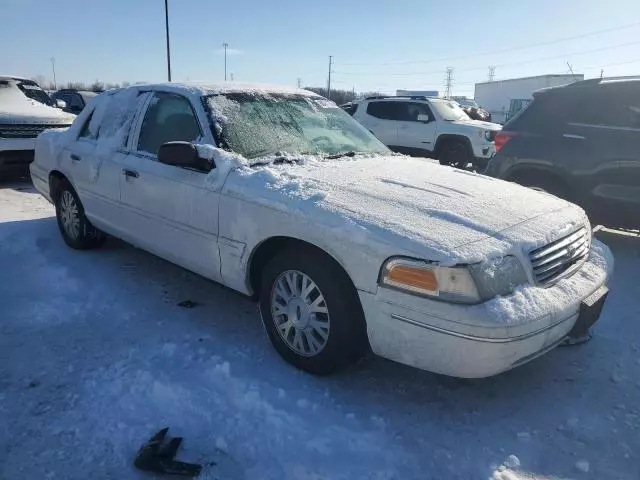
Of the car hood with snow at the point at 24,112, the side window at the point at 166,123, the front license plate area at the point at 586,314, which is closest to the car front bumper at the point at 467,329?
the front license plate area at the point at 586,314

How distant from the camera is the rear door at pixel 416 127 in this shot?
13523 millimetres

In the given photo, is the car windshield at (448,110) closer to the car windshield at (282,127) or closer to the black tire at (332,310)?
the car windshield at (282,127)

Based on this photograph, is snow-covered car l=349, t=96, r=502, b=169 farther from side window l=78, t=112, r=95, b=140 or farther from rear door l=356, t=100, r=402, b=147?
side window l=78, t=112, r=95, b=140

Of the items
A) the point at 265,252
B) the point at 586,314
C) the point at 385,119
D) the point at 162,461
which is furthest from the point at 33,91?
the point at 586,314

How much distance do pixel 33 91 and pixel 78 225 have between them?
7530mm

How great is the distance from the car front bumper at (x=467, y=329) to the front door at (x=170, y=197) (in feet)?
4.32

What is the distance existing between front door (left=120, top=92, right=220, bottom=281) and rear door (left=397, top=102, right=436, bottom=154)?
10255 millimetres

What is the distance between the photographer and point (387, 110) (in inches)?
566

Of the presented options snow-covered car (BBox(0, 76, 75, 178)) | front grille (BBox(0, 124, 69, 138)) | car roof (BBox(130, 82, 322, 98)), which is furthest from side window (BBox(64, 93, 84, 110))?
car roof (BBox(130, 82, 322, 98))

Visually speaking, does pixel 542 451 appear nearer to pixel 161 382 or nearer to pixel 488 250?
pixel 488 250

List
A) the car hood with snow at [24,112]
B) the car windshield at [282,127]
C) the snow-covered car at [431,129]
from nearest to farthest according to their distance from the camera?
the car windshield at [282,127] < the car hood with snow at [24,112] < the snow-covered car at [431,129]

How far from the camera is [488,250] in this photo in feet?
8.41

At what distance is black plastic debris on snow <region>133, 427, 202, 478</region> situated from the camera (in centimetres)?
227

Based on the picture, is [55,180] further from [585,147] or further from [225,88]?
[585,147]
